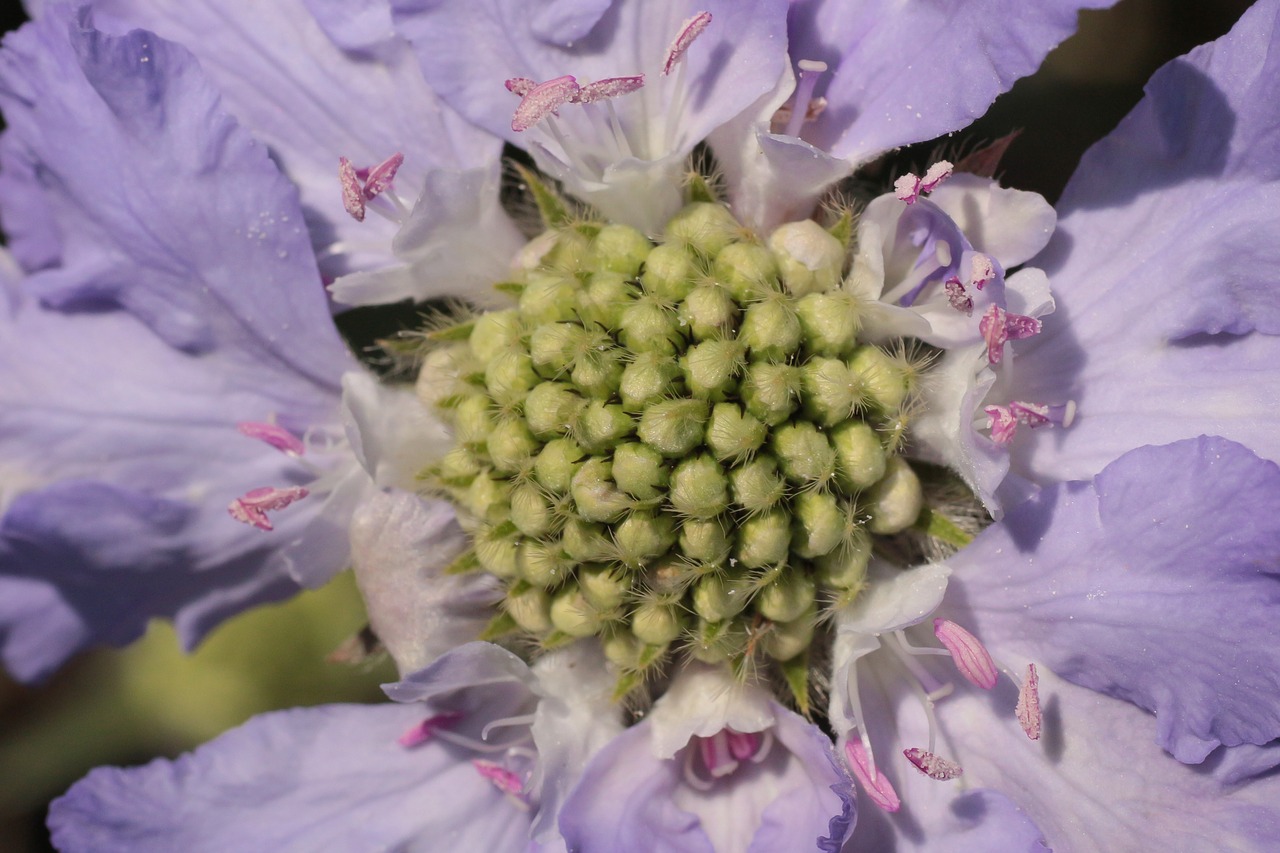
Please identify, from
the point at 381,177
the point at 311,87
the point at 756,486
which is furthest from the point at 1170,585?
the point at 311,87

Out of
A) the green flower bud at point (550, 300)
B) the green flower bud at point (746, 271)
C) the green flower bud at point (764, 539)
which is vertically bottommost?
the green flower bud at point (764, 539)

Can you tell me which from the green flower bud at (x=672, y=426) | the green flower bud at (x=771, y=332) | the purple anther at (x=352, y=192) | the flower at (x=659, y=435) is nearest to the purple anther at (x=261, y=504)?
the flower at (x=659, y=435)

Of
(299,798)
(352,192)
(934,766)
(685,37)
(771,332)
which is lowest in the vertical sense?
(299,798)

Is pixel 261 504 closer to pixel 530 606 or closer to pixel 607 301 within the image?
pixel 530 606

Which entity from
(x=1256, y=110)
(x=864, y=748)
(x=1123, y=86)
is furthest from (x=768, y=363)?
(x=1123, y=86)

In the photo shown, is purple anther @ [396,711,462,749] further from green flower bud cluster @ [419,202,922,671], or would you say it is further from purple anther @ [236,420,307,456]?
purple anther @ [236,420,307,456]

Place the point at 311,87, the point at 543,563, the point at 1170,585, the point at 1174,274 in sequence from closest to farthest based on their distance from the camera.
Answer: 1. the point at 1170,585
2. the point at 1174,274
3. the point at 543,563
4. the point at 311,87

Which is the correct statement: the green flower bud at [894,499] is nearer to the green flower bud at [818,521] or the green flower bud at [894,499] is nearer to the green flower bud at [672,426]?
the green flower bud at [818,521]

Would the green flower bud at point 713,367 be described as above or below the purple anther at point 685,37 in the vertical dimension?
below
